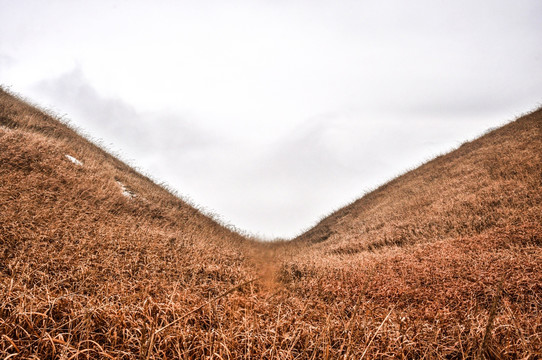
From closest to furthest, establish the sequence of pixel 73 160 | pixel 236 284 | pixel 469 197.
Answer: pixel 236 284 < pixel 73 160 < pixel 469 197

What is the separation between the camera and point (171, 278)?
16.5 ft

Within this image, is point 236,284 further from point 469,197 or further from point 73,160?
point 469,197

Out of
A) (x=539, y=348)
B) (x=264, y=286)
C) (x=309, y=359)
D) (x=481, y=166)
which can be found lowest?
(x=264, y=286)

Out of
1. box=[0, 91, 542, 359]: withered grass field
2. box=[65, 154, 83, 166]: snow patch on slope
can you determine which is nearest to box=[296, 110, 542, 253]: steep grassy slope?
box=[0, 91, 542, 359]: withered grass field

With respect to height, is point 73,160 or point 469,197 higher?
point 469,197

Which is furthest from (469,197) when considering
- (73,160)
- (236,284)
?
(73,160)

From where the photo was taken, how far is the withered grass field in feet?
8.87

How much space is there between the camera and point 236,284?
19.1 ft

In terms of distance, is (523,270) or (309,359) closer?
(309,359)

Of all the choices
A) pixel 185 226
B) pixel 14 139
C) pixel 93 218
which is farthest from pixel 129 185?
pixel 93 218

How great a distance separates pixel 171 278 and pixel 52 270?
1.88 m

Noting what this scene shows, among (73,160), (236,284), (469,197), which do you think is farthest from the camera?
(469,197)

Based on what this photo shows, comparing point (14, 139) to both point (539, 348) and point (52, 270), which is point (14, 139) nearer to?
point (52, 270)

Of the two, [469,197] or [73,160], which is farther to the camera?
[469,197]
